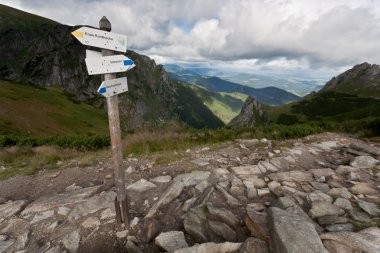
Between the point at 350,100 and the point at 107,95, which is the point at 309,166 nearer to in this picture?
the point at 107,95

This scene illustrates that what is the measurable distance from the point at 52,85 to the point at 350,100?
162 meters

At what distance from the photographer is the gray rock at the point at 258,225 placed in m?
4.38

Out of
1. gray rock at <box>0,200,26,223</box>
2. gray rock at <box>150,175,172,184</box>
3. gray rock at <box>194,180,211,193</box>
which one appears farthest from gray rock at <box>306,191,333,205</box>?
gray rock at <box>0,200,26,223</box>

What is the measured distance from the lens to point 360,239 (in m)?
3.88

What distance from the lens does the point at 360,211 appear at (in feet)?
17.7

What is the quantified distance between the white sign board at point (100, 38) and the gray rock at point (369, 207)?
6.31 metres

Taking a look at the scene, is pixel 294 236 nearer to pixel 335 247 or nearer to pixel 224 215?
pixel 335 247

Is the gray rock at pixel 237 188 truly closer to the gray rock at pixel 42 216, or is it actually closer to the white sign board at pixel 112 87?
the white sign board at pixel 112 87

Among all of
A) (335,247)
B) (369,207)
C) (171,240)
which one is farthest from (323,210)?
(171,240)

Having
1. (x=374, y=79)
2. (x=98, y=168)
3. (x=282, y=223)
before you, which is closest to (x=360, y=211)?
(x=282, y=223)

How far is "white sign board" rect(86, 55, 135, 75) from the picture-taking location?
4.88 meters

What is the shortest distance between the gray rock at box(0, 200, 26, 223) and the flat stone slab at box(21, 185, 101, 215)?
27 cm

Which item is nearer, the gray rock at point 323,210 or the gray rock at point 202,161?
the gray rock at point 323,210

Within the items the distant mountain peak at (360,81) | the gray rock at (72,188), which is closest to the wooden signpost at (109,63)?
the gray rock at (72,188)
